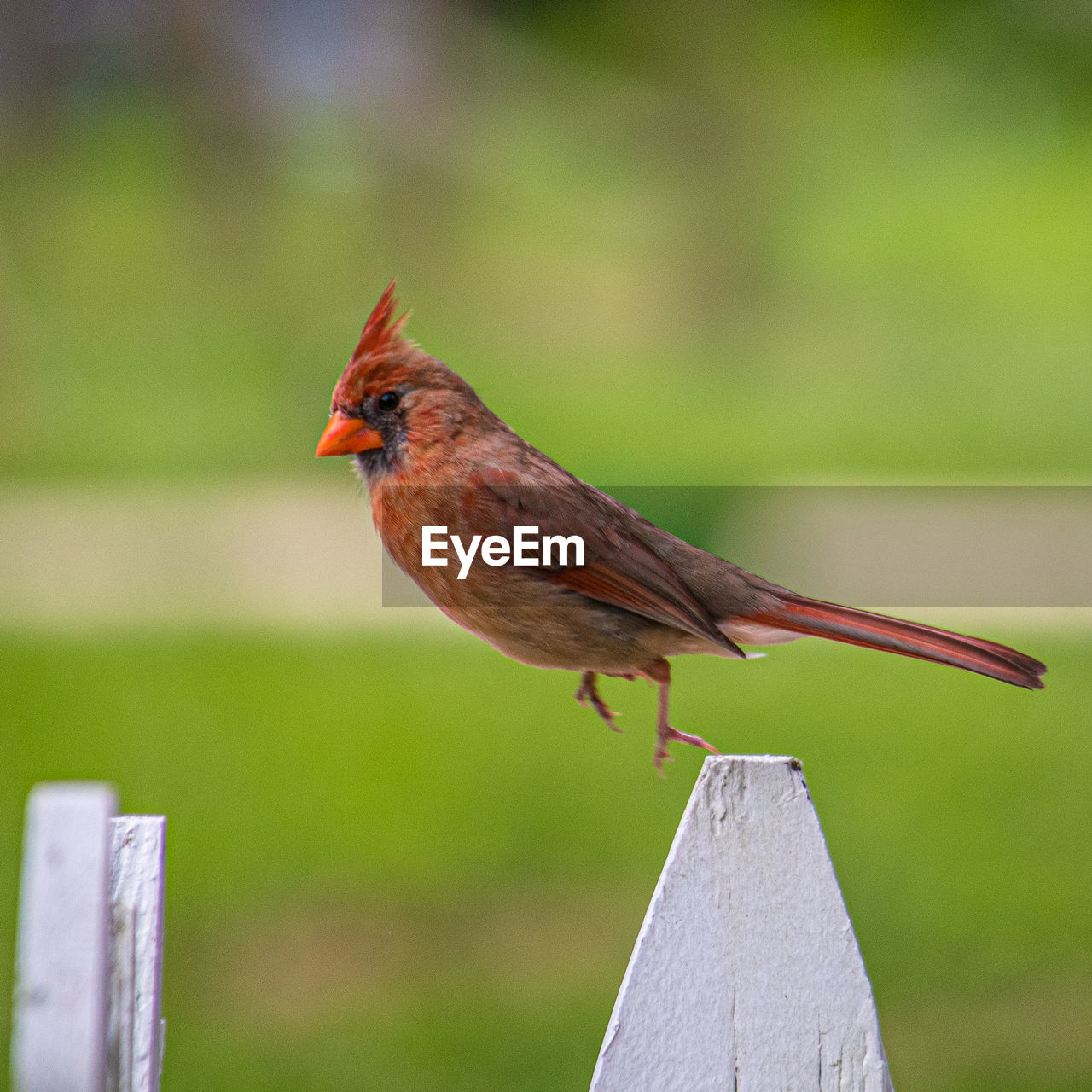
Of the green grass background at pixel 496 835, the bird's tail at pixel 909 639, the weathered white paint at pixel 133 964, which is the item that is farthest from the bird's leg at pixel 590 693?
the green grass background at pixel 496 835

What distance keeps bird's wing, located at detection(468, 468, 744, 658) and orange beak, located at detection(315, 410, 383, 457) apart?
10cm

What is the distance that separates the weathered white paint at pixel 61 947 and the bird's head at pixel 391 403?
42 cm

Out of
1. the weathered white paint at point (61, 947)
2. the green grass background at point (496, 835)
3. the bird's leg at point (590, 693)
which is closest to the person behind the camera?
the weathered white paint at point (61, 947)

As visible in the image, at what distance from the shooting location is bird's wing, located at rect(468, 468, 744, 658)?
1.22 meters

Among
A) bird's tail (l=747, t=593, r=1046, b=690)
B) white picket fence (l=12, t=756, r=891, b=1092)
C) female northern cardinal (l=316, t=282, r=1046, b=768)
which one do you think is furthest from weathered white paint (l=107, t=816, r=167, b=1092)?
bird's tail (l=747, t=593, r=1046, b=690)

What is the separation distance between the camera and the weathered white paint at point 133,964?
102 cm

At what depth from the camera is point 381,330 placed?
1.22 meters

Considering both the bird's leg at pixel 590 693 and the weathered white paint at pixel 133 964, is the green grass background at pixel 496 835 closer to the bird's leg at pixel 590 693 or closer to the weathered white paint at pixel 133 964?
the bird's leg at pixel 590 693

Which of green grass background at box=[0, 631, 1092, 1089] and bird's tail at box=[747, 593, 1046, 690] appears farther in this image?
green grass background at box=[0, 631, 1092, 1089]

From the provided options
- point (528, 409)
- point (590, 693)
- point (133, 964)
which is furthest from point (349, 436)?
point (528, 409)

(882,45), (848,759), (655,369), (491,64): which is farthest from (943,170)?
(848,759)

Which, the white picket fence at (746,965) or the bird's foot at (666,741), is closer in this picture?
the white picket fence at (746,965)

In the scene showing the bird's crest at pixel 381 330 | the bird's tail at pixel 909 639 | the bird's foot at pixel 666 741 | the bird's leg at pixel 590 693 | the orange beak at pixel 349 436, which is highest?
the bird's crest at pixel 381 330

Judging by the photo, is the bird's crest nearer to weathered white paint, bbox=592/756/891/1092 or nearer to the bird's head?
the bird's head
